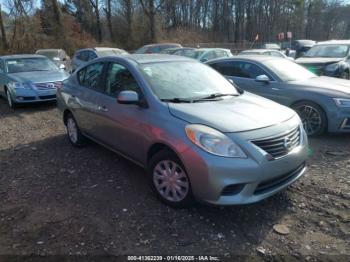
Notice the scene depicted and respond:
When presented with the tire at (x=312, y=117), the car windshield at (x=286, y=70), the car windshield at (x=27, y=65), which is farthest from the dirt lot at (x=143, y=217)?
the car windshield at (x=27, y=65)

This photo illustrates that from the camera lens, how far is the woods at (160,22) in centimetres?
2947

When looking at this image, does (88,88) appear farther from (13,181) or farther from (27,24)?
(27,24)

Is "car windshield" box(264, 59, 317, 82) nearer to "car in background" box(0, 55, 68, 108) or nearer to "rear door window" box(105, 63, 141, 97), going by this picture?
"rear door window" box(105, 63, 141, 97)

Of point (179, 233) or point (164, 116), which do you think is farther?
point (164, 116)

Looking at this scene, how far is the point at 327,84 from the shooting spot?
669cm

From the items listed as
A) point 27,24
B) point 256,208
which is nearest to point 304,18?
point 27,24

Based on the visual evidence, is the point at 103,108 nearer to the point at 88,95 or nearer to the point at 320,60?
the point at 88,95

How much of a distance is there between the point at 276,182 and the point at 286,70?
4.23m

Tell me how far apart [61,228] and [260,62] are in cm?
536

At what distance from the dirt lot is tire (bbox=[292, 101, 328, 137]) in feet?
3.24

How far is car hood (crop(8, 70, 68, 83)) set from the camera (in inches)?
384

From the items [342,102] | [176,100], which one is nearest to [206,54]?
[342,102]

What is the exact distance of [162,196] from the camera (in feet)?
13.2

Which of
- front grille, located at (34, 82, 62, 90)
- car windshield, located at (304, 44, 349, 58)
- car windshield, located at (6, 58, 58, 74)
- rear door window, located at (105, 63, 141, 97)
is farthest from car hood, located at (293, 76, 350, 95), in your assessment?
car windshield, located at (6, 58, 58, 74)
